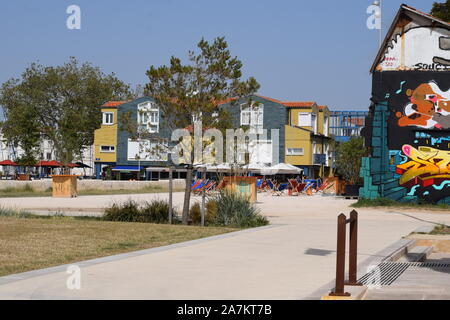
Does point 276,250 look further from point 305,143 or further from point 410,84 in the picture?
point 305,143

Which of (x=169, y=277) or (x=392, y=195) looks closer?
(x=169, y=277)

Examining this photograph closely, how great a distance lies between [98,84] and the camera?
76.4 m

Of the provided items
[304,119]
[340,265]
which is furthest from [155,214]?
[304,119]

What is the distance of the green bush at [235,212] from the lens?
17.8 meters

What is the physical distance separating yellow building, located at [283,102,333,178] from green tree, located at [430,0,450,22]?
2654 cm

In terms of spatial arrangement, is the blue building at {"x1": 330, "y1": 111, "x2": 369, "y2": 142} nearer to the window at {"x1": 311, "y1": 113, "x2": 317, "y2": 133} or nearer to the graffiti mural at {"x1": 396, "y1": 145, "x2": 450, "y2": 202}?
the window at {"x1": 311, "y1": 113, "x2": 317, "y2": 133}

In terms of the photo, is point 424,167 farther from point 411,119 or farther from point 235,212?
point 235,212

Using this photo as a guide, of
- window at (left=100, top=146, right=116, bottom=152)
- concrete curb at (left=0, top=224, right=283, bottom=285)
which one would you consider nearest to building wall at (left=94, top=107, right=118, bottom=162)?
window at (left=100, top=146, right=116, bottom=152)

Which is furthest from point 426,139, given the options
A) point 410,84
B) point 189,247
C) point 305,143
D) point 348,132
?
point 348,132

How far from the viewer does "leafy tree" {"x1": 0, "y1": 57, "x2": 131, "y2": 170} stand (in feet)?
→ 242

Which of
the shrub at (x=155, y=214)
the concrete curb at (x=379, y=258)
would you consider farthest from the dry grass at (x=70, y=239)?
the concrete curb at (x=379, y=258)

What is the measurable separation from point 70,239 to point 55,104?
6416 centimetres

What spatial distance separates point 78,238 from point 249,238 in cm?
322
